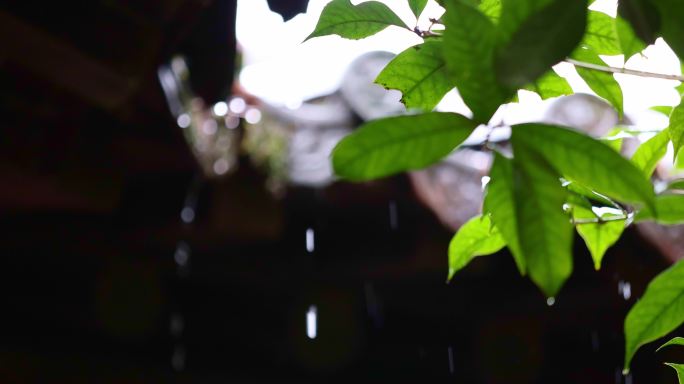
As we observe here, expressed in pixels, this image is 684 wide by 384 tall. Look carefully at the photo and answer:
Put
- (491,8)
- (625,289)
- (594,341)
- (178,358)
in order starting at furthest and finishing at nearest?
(178,358)
(594,341)
(625,289)
(491,8)

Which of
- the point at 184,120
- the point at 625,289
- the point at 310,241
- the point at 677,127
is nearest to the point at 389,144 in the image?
the point at 677,127

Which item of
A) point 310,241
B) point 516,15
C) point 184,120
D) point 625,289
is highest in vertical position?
point 184,120

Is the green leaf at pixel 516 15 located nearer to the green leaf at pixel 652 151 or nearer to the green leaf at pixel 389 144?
the green leaf at pixel 389 144

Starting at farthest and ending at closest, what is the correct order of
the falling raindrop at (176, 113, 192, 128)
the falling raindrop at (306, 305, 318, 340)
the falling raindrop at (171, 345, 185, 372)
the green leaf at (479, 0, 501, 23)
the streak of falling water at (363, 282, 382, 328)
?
the falling raindrop at (171, 345, 185, 372)
the falling raindrop at (306, 305, 318, 340)
the streak of falling water at (363, 282, 382, 328)
the falling raindrop at (176, 113, 192, 128)
the green leaf at (479, 0, 501, 23)

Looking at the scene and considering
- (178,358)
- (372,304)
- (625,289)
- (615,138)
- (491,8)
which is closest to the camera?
(491,8)

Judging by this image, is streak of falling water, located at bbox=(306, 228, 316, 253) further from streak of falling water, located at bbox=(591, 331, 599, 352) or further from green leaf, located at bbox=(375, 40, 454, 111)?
green leaf, located at bbox=(375, 40, 454, 111)

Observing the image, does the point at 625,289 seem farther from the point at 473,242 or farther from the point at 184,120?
the point at 473,242

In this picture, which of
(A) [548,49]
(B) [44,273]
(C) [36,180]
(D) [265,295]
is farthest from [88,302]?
(A) [548,49]

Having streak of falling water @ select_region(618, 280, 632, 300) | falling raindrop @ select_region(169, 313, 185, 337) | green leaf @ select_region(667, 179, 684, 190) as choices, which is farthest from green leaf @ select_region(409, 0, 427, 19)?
falling raindrop @ select_region(169, 313, 185, 337)
